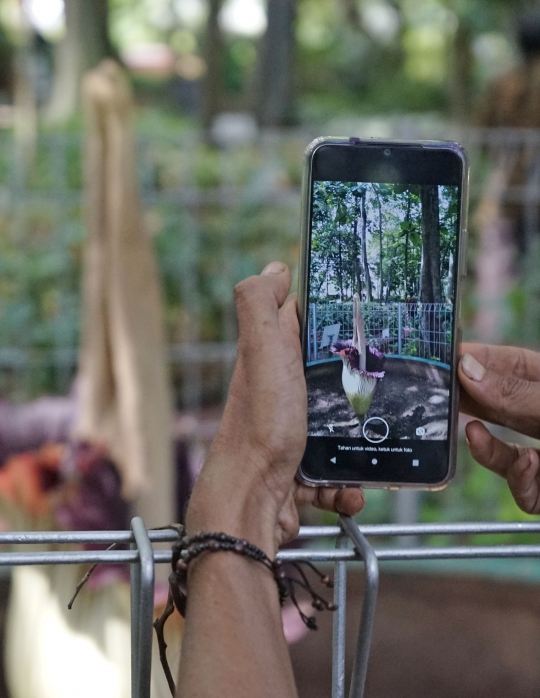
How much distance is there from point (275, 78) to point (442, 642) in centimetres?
397

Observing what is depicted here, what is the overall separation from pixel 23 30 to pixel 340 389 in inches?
219

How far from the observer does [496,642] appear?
4.97ft

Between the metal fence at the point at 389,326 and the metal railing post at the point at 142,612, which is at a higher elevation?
the metal fence at the point at 389,326

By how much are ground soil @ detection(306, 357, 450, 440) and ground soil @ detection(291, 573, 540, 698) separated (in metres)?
0.83

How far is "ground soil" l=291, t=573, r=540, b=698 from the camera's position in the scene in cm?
141

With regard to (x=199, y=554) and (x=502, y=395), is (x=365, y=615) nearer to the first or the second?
(x=199, y=554)

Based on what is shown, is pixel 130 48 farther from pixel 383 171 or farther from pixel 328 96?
pixel 383 171

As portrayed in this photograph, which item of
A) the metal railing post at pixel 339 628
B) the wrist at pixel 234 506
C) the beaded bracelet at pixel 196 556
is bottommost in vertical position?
the metal railing post at pixel 339 628

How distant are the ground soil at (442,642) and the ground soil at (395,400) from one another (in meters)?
0.83

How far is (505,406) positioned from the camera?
64 centimetres

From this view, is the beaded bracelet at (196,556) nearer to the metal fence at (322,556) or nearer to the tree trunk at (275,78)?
the metal fence at (322,556)

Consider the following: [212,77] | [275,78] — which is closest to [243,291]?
[275,78]

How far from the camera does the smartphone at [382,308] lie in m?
0.61

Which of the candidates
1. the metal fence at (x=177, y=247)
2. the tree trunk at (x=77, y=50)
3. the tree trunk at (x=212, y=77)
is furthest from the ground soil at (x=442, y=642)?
the tree trunk at (x=212, y=77)
